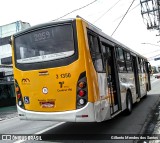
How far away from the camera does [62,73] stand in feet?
24.7

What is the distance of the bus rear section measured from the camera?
7355 millimetres

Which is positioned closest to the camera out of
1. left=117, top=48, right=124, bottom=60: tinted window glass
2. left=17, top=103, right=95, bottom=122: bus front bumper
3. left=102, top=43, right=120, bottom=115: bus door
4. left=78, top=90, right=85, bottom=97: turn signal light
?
left=17, top=103, right=95, bottom=122: bus front bumper

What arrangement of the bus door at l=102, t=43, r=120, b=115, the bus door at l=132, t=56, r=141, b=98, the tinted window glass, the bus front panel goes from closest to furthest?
1. the bus front panel
2. the bus door at l=102, t=43, r=120, b=115
3. the tinted window glass
4. the bus door at l=132, t=56, r=141, b=98

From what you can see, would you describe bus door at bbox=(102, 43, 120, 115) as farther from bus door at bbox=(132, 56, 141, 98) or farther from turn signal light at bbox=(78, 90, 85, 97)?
bus door at bbox=(132, 56, 141, 98)

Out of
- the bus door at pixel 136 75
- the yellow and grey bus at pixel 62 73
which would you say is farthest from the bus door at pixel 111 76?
the bus door at pixel 136 75

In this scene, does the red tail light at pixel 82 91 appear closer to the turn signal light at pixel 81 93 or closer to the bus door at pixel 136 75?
the turn signal light at pixel 81 93

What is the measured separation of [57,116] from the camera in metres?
7.50

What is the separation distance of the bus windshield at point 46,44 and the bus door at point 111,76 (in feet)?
5.73

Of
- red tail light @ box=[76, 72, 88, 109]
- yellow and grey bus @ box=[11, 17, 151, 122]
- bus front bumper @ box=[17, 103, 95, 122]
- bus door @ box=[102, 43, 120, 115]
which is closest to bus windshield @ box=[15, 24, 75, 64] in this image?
yellow and grey bus @ box=[11, 17, 151, 122]

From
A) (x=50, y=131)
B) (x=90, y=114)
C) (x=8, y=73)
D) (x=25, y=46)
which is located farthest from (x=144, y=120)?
(x=8, y=73)

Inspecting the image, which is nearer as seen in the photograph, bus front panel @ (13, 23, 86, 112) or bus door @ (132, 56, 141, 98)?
bus front panel @ (13, 23, 86, 112)

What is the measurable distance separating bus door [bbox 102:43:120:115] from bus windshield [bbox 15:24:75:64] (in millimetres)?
1746

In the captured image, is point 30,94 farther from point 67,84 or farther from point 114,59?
point 114,59

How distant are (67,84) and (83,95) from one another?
1.65ft
